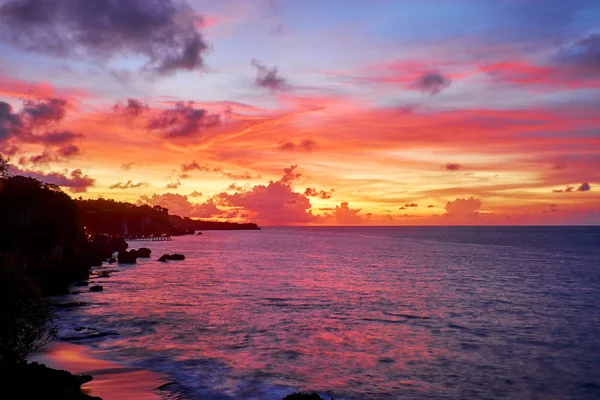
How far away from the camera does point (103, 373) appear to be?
26.6 meters

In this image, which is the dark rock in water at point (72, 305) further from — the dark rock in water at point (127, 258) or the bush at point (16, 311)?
the dark rock in water at point (127, 258)

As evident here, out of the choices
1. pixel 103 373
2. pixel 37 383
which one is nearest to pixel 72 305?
pixel 103 373

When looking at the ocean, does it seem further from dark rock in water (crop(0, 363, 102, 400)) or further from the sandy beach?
dark rock in water (crop(0, 363, 102, 400))

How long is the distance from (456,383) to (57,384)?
22290 millimetres

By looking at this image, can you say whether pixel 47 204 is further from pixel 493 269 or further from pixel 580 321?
pixel 493 269

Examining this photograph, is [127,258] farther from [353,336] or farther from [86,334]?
[353,336]

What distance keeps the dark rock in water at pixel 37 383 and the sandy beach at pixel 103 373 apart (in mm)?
3270

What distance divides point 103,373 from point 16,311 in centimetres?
798

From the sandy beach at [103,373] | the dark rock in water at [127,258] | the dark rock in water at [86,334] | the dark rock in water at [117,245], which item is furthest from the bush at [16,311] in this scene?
the dark rock in water at [117,245]

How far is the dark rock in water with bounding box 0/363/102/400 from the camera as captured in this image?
18.3m

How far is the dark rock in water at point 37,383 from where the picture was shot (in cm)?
1827

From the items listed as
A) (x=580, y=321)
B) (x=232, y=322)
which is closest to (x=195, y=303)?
(x=232, y=322)

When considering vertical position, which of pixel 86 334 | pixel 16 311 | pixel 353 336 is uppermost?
pixel 16 311

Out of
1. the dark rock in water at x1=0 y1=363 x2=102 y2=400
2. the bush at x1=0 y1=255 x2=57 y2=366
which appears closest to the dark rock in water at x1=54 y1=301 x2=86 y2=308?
the bush at x1=0 y1=255 x2=57 y2=366
